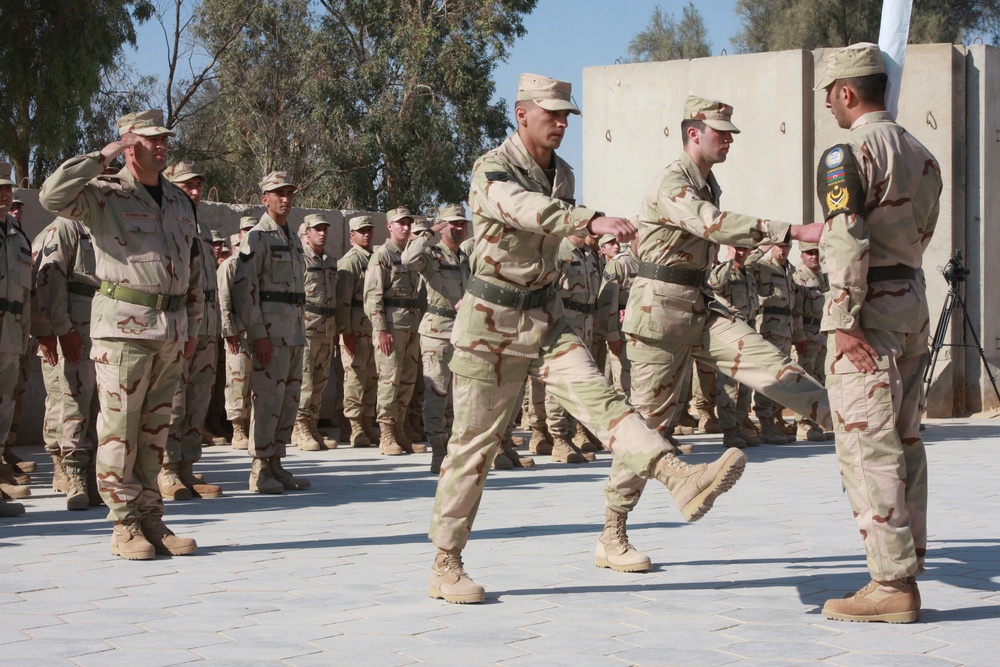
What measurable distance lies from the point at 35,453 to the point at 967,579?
901 centimetres

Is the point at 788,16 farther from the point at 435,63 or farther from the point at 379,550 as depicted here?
the point at 379,550

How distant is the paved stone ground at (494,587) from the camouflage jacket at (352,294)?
4200 millimetres

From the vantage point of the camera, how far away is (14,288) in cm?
838

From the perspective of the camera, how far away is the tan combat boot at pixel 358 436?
1313 cm

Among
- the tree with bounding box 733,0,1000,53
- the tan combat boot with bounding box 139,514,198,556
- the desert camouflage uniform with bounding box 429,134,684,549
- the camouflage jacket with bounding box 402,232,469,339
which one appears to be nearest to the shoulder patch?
the desert camouflage uniform with bounding box 429,134,684,549

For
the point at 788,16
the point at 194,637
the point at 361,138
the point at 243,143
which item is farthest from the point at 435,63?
the point at 194,637

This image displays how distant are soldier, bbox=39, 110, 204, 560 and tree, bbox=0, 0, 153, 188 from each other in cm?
1683

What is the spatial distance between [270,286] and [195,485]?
4.97 ft

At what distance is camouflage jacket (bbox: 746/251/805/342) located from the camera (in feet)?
43.5

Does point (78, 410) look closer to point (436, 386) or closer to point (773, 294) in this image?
point (436, 386)

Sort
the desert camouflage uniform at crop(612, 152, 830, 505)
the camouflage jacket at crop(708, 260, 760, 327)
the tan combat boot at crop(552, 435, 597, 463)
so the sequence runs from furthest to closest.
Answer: the camouflage jacket at crop(708, 260, 760, 327), the tan combat boot at crop(552, 435, 597, 463), the desert camouflage uniform at crop(612, 152, 830, 505)

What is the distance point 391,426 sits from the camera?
12.2 meters

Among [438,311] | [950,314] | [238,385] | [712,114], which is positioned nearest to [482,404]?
[712,114]

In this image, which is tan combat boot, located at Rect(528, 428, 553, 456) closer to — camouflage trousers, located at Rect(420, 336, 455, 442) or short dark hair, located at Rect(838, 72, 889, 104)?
camouflage trousers, located at Rect(420, 336, 455, 442)
